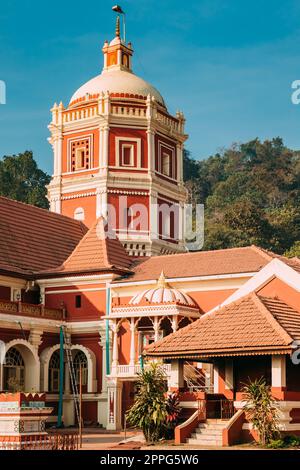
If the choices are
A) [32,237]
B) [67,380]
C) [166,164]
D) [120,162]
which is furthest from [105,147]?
[67,380]

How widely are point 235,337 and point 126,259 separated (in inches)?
652

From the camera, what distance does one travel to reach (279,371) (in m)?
25.5

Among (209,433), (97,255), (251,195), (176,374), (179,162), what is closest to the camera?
(209,433)

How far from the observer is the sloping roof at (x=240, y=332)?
83.9 feet

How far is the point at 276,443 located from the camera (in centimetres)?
2427

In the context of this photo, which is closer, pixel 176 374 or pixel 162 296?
pixel 176 374

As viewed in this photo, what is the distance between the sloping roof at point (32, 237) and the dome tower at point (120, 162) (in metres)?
2.25

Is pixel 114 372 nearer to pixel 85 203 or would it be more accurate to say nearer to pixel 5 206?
pixel 5 206

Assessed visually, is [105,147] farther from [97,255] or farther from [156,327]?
[156,327]

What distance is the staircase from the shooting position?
83.8 ft

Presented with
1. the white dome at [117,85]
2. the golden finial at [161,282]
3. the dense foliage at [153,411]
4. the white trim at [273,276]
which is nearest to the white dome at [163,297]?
the golden finial at [161,282]

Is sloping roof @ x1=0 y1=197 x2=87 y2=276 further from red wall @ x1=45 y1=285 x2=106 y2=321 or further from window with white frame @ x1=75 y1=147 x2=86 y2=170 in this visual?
window with white frame @ x1=75 y1=147 x2=86 y2=170

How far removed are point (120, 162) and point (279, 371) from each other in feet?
84.0
